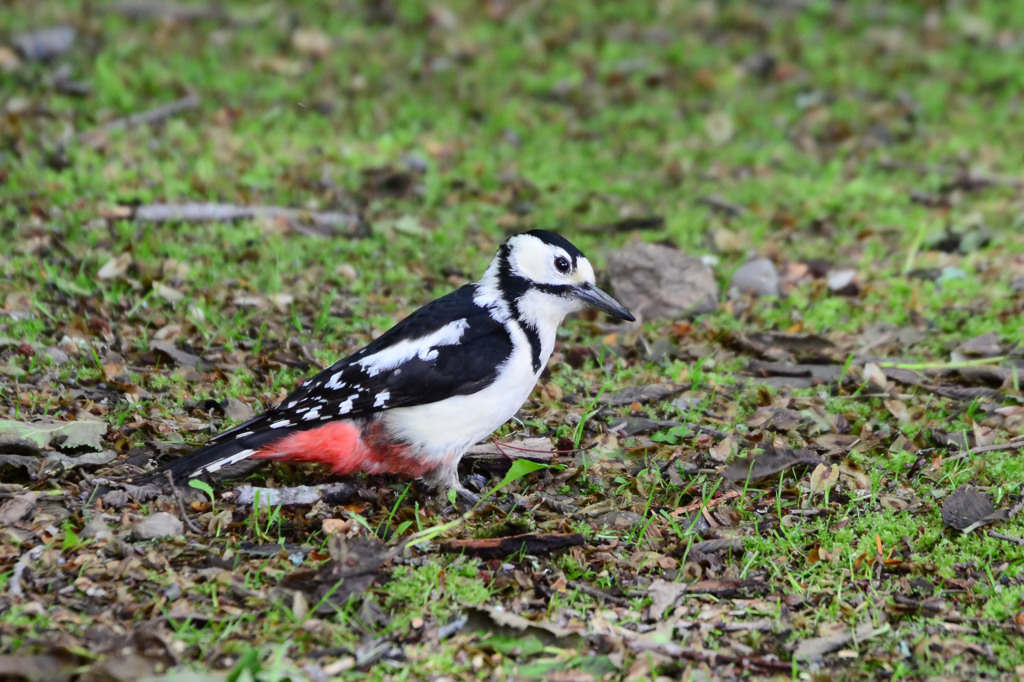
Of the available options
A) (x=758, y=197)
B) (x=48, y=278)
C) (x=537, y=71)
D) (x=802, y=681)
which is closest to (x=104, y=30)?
(x=537, y=71)

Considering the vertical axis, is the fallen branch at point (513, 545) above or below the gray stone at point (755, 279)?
above

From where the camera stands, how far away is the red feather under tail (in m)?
3.94

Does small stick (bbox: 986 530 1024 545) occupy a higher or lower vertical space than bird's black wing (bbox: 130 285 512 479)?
lower

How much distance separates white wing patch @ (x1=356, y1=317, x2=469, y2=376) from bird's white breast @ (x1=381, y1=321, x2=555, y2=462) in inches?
6.3

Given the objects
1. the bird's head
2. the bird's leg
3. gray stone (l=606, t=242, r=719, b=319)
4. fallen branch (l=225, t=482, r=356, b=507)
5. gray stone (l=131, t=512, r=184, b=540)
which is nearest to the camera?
gray stone (l=131, t=512, r=184, b=540)

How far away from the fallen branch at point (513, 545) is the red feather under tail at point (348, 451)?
518 millimetres

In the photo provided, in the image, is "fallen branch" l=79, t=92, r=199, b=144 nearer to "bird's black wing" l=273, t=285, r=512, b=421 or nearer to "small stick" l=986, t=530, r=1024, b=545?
"bird's black wing" l=273, t=285, r=512, b=421

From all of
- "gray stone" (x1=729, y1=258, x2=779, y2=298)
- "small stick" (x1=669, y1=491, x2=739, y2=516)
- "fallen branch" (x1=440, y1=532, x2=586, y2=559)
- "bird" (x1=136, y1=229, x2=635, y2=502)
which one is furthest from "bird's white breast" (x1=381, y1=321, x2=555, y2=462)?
"gray stone" (x1=729, y1=258, x2=779, y2=298)

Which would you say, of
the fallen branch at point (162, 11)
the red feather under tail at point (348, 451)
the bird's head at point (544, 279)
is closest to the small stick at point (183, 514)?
the red feather under tail at point (348, 451)

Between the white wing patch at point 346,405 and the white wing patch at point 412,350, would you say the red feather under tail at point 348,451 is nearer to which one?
the white wing patch at point 346,405

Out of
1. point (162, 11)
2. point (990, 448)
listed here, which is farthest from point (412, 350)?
point (162, 11)

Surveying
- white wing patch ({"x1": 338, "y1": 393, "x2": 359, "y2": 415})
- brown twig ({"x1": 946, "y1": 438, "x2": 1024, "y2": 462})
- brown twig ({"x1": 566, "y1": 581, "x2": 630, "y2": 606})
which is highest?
white wing patch ({"x1": 338, "y1": 393, "x2": 359, "y2": 415})

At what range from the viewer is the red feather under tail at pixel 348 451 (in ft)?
12.9

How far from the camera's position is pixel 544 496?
4.08 m
